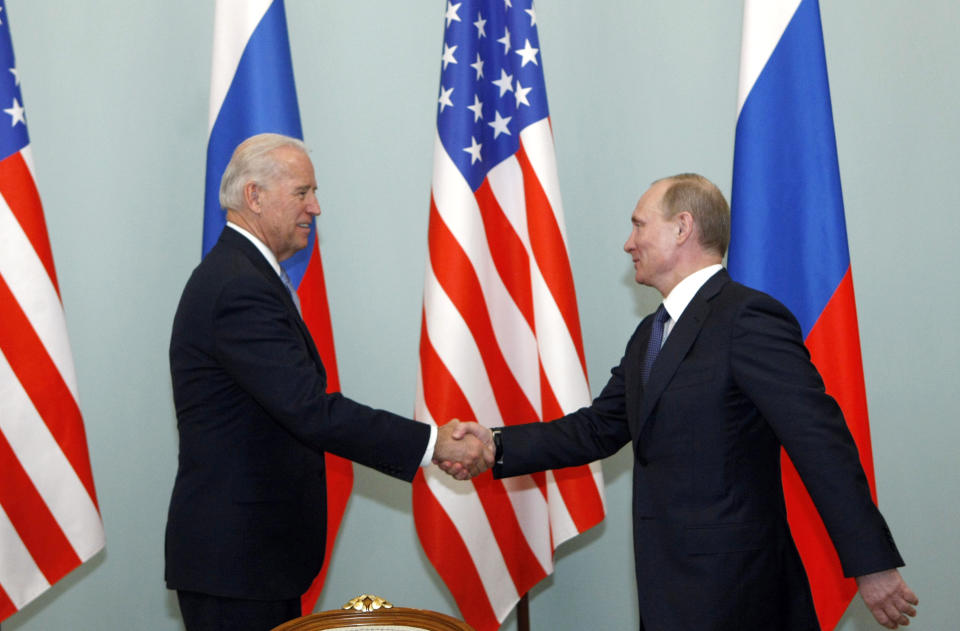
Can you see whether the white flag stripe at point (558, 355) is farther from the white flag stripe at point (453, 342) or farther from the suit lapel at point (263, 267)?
the suit lapel at point (263, 267)

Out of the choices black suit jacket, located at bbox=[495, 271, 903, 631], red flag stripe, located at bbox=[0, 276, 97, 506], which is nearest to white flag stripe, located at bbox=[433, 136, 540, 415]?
black suit jacket, located at bbox=[495, 271, 903, 631]

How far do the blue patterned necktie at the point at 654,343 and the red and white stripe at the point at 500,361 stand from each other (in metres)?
0.77

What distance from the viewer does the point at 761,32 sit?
111 inches

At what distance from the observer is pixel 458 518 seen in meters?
3.02

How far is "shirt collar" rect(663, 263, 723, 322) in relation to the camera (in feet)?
7.36

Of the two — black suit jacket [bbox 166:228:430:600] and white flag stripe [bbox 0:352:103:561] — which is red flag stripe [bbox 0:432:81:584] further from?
black suit jacket [bbox 166:228:430:600]

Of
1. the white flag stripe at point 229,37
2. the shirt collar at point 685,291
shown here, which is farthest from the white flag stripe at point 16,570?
the shirt collar at point 685,291

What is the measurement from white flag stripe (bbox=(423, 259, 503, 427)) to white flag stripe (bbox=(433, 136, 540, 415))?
0.43 ft

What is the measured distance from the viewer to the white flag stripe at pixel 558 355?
3.06 meters

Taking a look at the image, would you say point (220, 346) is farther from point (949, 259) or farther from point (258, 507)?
point (949, 259)

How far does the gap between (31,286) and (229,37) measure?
40.2 inches

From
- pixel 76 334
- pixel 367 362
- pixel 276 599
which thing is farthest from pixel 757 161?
pixel 76 334

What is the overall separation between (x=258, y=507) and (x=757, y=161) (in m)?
1.78

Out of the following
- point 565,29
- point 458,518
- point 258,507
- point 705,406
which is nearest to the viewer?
point 705,406
